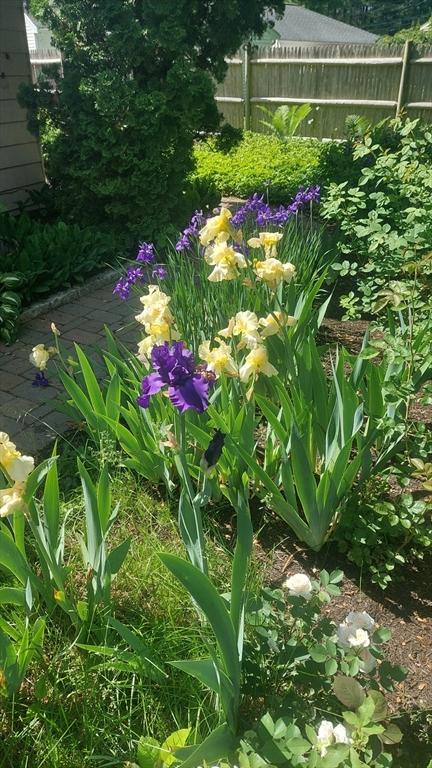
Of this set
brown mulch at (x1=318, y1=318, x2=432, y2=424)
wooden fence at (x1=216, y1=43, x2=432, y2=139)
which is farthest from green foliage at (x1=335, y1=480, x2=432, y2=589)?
wooden fence at (x1=216, y1=43, x2=432, y2=139)

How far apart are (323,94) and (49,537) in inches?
478

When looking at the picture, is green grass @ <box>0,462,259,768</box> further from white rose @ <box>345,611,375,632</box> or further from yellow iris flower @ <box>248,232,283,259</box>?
yellow iris flower @ <box>248,232,283,259</box>

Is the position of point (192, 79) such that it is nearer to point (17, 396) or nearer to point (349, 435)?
point (17, 396)

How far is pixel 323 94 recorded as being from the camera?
11695 millimetres

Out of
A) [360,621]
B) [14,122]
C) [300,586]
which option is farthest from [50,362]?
[14,122]

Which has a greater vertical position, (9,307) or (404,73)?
(404,73)

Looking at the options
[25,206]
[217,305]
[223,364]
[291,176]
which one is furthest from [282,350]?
[291,176]

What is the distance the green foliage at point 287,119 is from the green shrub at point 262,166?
0.25 m

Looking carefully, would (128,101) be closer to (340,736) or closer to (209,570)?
(209,570)

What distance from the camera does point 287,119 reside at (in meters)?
11.2

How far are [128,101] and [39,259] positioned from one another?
1.69 metres

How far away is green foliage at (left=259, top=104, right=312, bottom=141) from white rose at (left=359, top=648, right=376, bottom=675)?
11.2m

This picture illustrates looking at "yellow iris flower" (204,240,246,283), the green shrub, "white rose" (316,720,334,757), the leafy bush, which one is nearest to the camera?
"white rose" (316,720,334,757)

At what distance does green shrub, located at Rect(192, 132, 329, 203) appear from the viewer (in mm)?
7793
